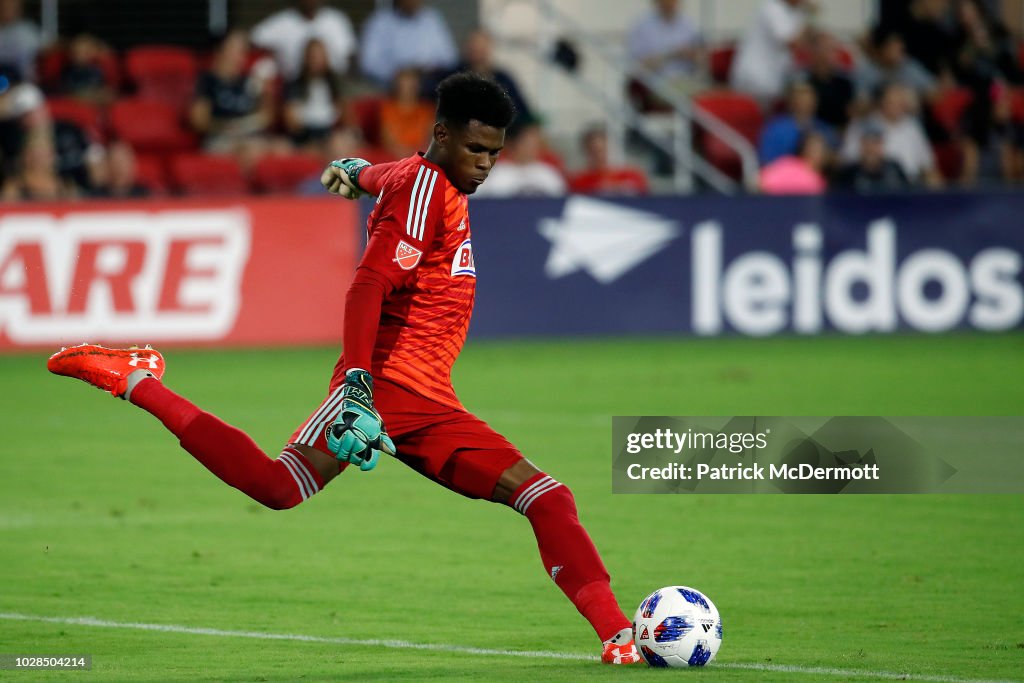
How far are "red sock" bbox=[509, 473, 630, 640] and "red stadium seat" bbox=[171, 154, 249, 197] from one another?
41.1ft

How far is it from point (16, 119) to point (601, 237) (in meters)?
5.93

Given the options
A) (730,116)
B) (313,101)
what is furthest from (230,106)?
(730,116)

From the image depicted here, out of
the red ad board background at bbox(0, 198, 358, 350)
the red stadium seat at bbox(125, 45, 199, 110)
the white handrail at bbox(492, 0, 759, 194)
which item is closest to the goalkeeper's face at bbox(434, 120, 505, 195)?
the red ad board background at bbox(0, 198, 358, 350)

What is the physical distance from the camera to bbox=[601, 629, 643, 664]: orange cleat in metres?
5.90

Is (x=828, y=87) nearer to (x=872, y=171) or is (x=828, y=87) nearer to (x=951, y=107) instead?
(x=872, y=171)

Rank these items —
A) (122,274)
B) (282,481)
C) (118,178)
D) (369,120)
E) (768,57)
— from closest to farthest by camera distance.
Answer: (282,481) → (122,274) → (118,178) → (369,120) → (768,57)

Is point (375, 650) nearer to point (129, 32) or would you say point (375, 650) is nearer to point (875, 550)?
point (875, 550)

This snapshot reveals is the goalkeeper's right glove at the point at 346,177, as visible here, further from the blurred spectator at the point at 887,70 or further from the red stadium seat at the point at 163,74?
the blurred spectator at the point at 887,70

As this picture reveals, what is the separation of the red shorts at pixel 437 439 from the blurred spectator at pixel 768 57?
50.9 ft

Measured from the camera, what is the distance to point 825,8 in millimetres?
23281

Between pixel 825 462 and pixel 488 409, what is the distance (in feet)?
9.43

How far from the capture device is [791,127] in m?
19.6

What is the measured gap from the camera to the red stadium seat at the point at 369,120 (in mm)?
19203

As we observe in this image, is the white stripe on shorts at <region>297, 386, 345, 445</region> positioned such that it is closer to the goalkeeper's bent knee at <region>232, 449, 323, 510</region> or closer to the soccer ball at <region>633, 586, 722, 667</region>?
the goalkeeper's bent knee at <region>232, 449, 323, 510</region>
